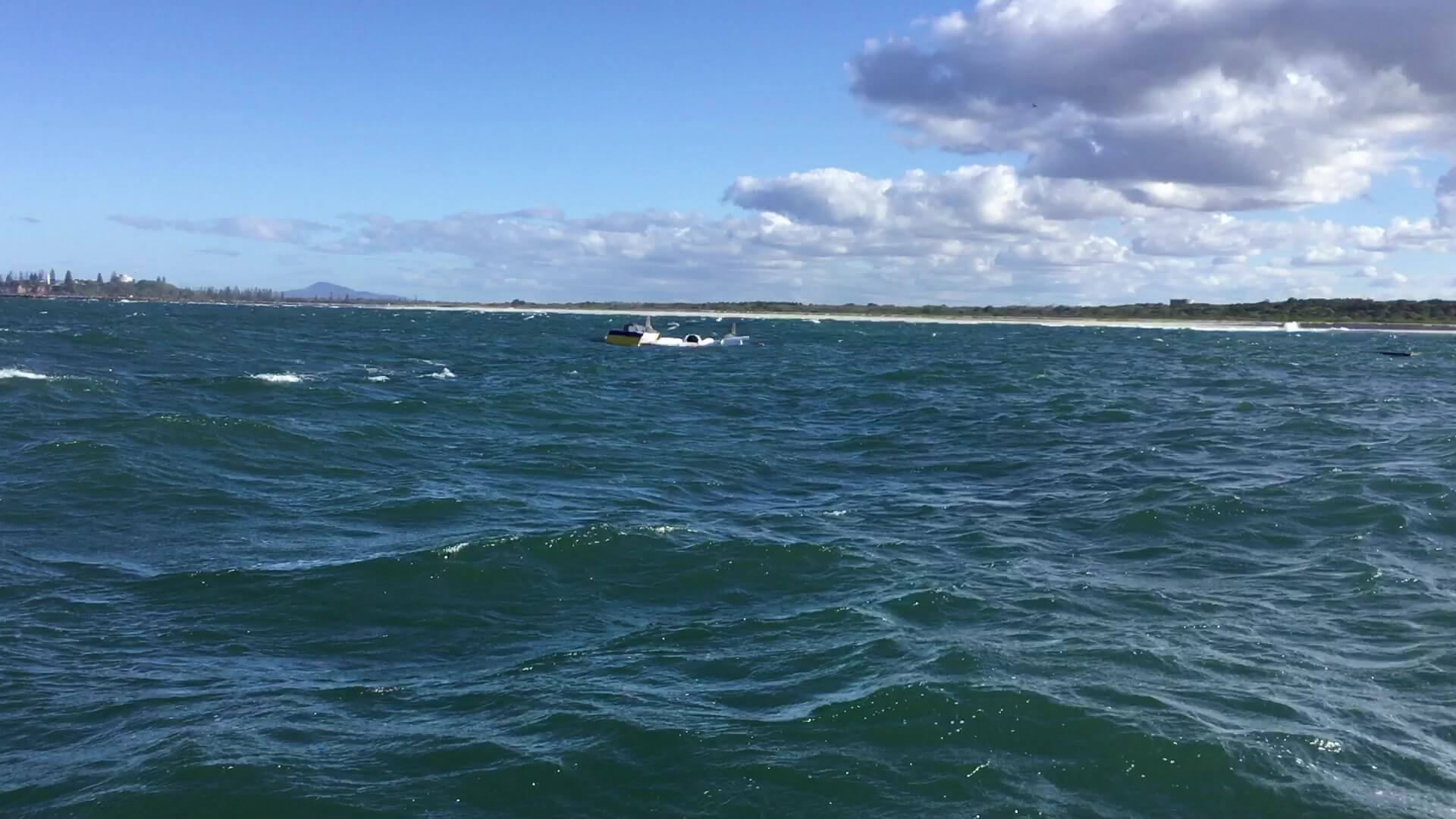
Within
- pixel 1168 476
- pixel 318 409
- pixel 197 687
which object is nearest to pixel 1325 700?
pixel 197 687

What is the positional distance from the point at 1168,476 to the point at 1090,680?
1332cm

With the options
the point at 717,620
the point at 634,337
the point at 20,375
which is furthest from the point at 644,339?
the point at 717,620

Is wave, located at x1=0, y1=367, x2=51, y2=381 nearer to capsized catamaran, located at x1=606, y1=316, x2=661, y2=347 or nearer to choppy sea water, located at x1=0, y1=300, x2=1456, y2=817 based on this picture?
choppy sea water, located at x1=0, y1=300, x2=1456, y2=817

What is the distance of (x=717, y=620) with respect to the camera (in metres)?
13.2

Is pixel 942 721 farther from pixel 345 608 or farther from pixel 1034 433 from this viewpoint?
pixel 1034 433

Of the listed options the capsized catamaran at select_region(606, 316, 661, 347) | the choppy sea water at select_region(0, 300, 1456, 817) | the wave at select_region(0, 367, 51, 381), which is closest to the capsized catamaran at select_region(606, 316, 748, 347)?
the capsized catamaran at select_region(606, 316, 661, 347)

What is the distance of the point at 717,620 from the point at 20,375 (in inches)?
1297

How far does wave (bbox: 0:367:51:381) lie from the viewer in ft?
114

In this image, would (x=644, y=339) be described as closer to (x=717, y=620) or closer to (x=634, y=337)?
(x=634, y=337)

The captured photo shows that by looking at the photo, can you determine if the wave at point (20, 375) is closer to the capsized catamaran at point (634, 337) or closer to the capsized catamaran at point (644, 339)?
the capsized catamaran at point (644, 339)

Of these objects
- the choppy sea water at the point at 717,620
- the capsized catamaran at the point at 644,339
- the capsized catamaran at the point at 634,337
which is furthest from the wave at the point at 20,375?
the capsized catamaran at the point at 634,337

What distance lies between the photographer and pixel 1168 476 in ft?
74.0

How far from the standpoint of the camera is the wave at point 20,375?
114ft

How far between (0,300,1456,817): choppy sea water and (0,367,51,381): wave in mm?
5596
